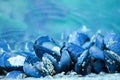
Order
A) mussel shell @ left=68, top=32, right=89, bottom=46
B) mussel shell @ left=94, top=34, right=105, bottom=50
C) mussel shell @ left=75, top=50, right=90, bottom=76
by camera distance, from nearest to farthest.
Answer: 1. mussel shell @ left=75, top=50, right=90, bottom=76
2. mussel shell @ left=94, top=34, right=105, bottom=50
3. mussel shell @ left=68, top=32, right=89, bottom=46

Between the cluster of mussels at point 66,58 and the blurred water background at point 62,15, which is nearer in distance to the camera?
the cluster of mussels at point 66,58

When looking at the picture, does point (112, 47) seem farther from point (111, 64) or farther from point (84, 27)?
point (84, 27)

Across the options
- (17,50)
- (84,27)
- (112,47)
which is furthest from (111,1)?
(17,50)

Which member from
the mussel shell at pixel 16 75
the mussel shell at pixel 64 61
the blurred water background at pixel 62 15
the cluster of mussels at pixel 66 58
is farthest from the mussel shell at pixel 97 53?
the mussel shell at pixel 16 75

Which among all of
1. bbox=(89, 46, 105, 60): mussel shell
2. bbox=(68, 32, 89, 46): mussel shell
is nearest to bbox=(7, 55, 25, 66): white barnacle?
bbox=(68, 32, 89, 46): mussel shell

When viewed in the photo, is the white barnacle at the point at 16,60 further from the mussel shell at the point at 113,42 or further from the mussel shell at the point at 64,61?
the mussel shell at the point at 113,42

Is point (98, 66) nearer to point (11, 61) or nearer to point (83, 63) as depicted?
point (83, 63)

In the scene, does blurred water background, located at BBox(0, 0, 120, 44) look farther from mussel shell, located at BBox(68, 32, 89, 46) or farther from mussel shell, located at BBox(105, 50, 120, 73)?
mussel shell, located at BBox(105, 50, 120, 73)
